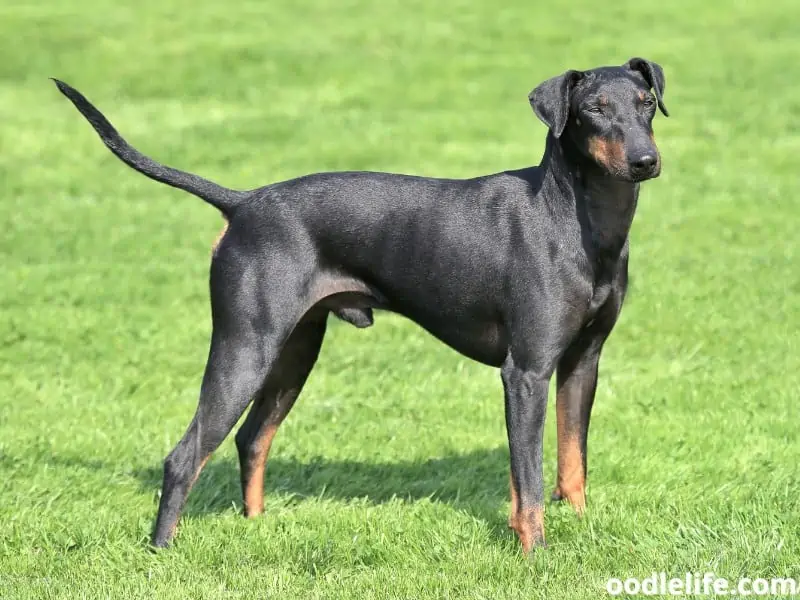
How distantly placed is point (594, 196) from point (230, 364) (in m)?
1.77

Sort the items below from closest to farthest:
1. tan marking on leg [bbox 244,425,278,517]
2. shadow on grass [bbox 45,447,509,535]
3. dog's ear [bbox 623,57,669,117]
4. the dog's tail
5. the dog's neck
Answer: the dog's neck, dog's ear [bbox 623,57,669,117], the dog's tail, tan marking on leg [bbox 244,425,278,517], shadow on grass [bbox 45,447,509,535]

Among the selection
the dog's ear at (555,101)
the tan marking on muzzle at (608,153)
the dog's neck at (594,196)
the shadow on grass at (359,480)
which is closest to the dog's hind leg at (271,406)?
the shadow on grass at (359,480)

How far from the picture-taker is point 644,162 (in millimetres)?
5258

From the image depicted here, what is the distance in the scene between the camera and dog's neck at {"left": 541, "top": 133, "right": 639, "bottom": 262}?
5688mm

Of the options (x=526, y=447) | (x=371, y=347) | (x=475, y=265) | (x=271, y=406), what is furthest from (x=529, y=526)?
(x=371, y=347)

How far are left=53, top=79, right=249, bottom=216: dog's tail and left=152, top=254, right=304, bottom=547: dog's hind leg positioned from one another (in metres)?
0.34

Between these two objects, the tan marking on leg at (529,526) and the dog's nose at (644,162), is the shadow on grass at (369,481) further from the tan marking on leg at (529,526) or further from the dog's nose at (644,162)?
the dog's nose at (644,162)

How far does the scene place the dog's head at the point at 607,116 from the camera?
17.5 feet

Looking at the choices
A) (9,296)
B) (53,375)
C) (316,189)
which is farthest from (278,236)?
(9,296)

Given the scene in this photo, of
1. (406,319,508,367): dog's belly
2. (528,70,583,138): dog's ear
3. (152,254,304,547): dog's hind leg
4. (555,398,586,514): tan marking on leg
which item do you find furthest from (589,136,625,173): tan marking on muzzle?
(152,254,304,547): dog's hind leg

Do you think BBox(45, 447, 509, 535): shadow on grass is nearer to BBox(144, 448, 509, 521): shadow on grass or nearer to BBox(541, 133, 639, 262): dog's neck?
BBox(144, 448, 509, 521): shadow on grass

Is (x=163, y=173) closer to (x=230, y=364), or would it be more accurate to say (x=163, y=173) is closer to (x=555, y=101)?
(x=230, y=364)

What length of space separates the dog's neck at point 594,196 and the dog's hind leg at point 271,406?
4.64 feet

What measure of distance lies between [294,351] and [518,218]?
1.41m
